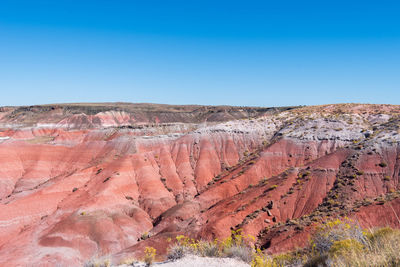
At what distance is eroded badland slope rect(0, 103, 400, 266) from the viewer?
26.8 meters

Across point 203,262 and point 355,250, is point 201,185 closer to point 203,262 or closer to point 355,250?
point 203,262

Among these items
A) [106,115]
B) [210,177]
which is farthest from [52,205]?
[106,115]

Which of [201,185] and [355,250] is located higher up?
[355,250]

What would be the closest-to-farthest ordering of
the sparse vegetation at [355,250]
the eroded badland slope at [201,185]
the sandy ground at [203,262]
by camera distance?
1. the sparse vegetation at [355,250]
2. the sandy ground at [203,262]
3. the eroded badland slope at [201,185]

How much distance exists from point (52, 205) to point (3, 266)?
607 inches

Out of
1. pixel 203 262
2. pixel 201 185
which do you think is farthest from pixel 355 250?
pixel 201 185

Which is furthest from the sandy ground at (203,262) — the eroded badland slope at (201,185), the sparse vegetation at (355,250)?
the eroded badland slope at (201,185)

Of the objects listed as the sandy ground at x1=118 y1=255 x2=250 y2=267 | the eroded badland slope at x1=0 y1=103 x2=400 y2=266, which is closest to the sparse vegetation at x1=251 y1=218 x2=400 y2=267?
the sandy ground at x1=118 y1=255 x2=250 y2=267

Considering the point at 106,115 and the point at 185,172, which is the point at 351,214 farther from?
the point at 106,115

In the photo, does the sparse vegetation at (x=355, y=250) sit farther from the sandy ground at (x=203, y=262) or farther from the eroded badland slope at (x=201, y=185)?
the eroded badland slope at (x=201, y=185)

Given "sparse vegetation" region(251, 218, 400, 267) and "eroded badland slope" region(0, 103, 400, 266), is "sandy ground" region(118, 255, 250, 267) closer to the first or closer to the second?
"sparse vegetation" region(251, 218, 400, 267)

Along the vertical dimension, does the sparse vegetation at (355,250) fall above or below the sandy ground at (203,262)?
above

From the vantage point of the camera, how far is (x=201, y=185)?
49750 millimetres

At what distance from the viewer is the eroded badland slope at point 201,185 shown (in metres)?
26.8
